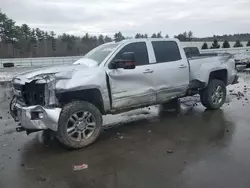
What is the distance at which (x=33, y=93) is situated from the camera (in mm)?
5105

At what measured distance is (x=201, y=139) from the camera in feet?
17.7

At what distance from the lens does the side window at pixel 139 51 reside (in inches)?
242

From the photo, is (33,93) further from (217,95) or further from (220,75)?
(220,75)

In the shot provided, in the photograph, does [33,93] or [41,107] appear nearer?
[41,107]

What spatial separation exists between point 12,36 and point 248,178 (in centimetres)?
6260

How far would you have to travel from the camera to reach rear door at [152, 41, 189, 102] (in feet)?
21.3

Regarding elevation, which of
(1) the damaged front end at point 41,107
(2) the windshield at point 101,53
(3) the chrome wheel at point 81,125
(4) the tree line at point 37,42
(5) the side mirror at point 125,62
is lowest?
(3) the chrome wheel at point 81,125

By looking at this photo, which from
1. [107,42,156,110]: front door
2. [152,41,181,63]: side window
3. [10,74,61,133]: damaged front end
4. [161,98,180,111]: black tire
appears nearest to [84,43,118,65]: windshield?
[107,42,156,110]: front door

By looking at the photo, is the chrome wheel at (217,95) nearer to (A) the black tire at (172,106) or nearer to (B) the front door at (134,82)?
(A) the black tire at (172,106)

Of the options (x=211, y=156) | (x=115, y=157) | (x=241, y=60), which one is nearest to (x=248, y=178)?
(x=211, y=156)

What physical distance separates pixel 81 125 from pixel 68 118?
32 centimetres

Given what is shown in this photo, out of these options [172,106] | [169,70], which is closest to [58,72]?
[169,70]

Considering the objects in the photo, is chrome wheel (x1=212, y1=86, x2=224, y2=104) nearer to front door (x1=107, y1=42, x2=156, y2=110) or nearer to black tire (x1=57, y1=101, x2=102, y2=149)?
front door (x1=107, y1=42, x2=156, y2=110)

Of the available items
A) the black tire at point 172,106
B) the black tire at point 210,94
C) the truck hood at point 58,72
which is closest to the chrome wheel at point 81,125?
the truck hood at point 58,72
